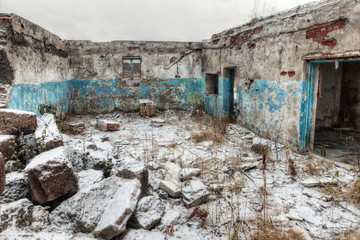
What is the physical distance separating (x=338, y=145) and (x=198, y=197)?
4.19 meters

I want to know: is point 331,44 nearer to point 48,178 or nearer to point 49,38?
point 48,178

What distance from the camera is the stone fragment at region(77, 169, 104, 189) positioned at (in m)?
2.98

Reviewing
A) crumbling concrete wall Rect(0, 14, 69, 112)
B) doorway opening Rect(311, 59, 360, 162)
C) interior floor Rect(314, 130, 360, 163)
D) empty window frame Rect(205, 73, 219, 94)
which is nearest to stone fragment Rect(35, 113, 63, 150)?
crumbling concrete wall Rect(0, 14, 69, 112)

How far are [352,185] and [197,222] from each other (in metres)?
2.43

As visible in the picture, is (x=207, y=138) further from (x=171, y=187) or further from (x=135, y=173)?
(x=135, y=173)

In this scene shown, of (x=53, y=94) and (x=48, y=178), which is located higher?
(x=53, y=94)

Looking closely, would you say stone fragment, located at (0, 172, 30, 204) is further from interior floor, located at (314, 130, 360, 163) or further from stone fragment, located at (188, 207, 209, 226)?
interior floor, located at (314, 130, 360, 163)

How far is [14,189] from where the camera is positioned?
2682 millimetres

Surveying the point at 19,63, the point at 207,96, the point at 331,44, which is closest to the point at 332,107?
the point at 331,44

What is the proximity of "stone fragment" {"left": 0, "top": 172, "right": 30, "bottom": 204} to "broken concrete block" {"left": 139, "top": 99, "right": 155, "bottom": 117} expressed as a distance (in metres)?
5.99

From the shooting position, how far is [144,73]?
30.6ft

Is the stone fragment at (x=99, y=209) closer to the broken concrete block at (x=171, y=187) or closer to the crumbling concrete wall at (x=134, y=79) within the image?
the broken concrete block at (x=171, y=187)

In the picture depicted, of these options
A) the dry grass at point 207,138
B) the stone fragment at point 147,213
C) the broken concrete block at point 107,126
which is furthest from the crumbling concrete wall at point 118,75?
the stone fragment at point 147,213

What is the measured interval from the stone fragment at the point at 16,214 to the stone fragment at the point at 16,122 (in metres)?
1.47
